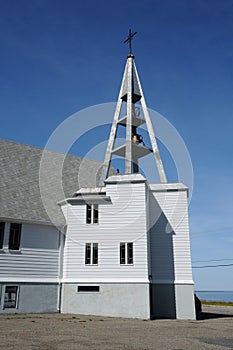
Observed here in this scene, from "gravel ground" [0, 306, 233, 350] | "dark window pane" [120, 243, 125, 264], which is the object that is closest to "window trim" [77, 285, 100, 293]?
"dark window pane" [120, 243, 125, 264]

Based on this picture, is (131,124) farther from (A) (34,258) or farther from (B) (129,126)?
(A) (34,258)

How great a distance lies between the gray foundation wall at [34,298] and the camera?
2100 centimetres

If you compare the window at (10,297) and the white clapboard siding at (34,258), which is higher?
the white clapboard siding at (34,258)

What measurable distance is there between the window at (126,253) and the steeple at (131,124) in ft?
19.7

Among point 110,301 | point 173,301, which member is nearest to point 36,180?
point 110,301

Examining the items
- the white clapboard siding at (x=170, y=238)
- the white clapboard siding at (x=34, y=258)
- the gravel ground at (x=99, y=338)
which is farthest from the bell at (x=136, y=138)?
the gravel ground at (x=99, y=338)

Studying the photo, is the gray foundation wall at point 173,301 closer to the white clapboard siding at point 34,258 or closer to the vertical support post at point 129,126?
the white clapboard siding at point 34,258

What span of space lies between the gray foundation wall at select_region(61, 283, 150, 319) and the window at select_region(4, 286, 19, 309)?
3026 millimetres

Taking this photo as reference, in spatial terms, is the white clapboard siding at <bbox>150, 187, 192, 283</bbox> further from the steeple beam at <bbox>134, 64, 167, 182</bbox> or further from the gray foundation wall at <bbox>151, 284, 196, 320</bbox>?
the steeple beam at <bbox>134, 64, 167, 182</bbox>

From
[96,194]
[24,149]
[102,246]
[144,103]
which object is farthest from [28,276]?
[144,103]

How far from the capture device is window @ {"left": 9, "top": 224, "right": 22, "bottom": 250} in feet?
71.0

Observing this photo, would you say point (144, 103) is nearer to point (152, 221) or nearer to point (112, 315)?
point (152, 221)

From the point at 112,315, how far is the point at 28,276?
5.85 m

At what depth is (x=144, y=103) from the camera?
29.7 metres
